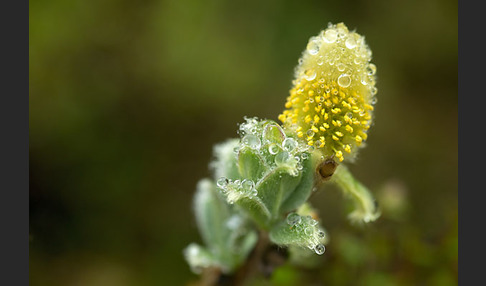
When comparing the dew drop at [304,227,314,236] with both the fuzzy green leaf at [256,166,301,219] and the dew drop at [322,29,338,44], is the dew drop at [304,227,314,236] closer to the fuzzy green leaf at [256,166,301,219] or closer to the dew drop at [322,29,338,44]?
the fuzzy green leaf at [256,166,301,219]

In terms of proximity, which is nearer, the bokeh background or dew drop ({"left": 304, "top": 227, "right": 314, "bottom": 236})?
dew drop ({"left": 304, "top": 227, "right": 314, "bottom": 236})

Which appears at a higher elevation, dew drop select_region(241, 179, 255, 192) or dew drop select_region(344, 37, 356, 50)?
dew drop select_region(344, 37, 356, 50)

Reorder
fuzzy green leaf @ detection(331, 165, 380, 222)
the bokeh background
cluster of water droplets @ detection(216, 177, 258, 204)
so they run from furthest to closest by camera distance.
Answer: the bokeh background
fuzzy green leaf @ detection(331, 165, 380, 222)
cluster of water droplets @ detection(216, 177, 258, 204)

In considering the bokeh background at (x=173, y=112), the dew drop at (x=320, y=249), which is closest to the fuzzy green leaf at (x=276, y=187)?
the dew drop at (x=320, y=249)

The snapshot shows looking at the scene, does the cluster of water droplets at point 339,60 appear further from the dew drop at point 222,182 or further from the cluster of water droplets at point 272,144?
the dew drop at point 222,182

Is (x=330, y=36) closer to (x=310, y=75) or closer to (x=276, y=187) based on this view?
(x=310, y=75)

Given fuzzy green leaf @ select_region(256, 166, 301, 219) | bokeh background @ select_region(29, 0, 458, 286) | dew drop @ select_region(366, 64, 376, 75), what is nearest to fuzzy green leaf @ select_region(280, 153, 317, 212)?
A: fuzzy green leaf @ select_region(256, 166, 301, 219)
